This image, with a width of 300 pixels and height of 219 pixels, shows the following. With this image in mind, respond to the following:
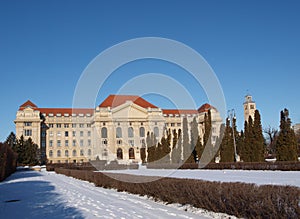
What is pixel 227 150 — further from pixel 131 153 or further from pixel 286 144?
pixel 131 153

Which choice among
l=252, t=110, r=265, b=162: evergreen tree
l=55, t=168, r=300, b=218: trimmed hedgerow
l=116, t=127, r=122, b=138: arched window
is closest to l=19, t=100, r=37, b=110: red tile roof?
l=116, t=127, r=122, b=138: arched window

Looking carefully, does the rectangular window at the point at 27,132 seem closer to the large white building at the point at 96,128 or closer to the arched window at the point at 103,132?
the large white building at the point at 96,128

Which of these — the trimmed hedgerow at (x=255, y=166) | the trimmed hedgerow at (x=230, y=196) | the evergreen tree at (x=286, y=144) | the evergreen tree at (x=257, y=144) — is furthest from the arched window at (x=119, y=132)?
the trimmed hedgerow at (x=230, y=196)

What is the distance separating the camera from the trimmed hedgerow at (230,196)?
6148 mm

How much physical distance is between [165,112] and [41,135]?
114 ft

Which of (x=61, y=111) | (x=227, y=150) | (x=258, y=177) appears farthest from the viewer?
(x=61, y=111)

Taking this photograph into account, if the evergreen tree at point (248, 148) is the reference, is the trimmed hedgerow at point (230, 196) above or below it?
below

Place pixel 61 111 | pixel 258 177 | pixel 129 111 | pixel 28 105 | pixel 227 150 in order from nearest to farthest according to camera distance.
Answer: pixel 258 177, pixel 227 150, pixel 129 111, pixel 28 105, pixel 61 111

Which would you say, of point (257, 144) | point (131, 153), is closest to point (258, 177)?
point (257, 144)

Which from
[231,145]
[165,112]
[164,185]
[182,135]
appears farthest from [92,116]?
[164,185]

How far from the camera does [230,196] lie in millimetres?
7582

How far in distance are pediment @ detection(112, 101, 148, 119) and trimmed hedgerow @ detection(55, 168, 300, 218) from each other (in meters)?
64.4

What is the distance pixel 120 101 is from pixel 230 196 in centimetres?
6903

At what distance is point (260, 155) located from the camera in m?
27.3
